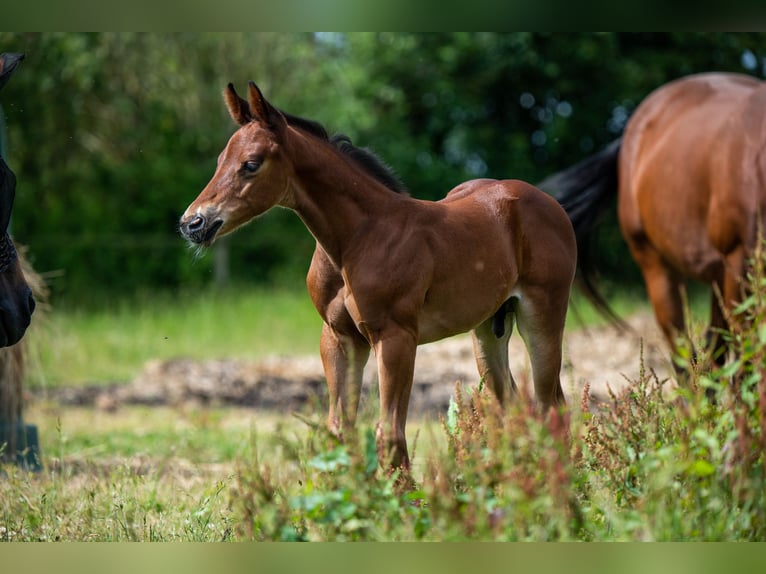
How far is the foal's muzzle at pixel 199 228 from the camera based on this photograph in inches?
136

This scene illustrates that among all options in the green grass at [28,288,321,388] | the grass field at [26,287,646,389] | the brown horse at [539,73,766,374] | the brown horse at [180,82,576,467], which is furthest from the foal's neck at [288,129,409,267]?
the grass field at [26,287,646,389]

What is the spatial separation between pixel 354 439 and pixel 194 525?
1360mm

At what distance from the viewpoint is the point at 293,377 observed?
945cm

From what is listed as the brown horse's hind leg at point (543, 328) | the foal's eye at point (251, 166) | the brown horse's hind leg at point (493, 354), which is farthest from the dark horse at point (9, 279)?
the brown horse's hind leg at point (543, 328)

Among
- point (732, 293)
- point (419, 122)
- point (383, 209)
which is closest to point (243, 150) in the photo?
point (383, 209)

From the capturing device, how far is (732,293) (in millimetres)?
5832

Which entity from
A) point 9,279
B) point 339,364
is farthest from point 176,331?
point 339,364

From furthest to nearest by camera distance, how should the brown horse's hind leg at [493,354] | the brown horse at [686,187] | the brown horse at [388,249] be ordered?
1. the brown horse at [686,187]
2. the brown horse's hind leg at [493,354]
3. the brown horse at [388,249]

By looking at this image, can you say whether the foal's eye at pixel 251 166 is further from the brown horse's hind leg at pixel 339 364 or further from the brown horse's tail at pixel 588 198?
the brown horse's tail at pixel 588 198

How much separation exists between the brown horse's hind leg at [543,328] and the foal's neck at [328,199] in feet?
2.40

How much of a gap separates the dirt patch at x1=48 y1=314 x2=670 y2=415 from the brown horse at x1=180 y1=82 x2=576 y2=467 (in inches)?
161

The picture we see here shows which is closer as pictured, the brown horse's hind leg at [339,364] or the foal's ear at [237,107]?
the foal's ear at [237,107]
